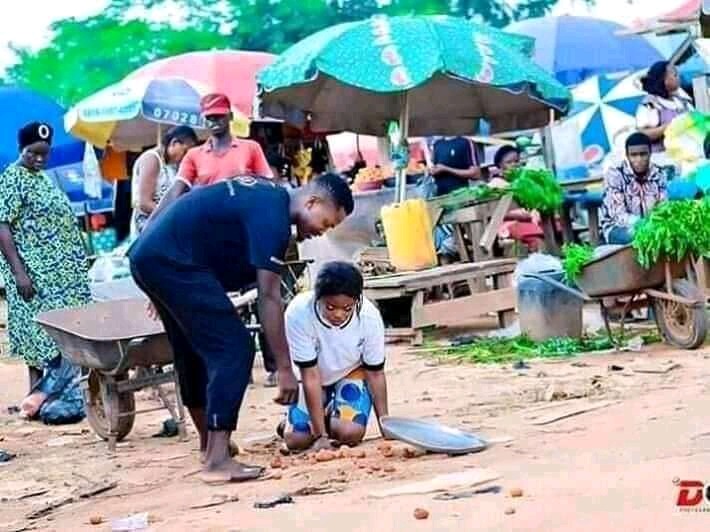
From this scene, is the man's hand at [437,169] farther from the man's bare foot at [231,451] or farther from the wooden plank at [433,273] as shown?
the man's bare foot at [231,451]

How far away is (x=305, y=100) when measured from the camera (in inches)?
516

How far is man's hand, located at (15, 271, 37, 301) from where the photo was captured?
27.4 ft

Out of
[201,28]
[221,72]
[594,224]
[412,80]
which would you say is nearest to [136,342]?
[412,80]

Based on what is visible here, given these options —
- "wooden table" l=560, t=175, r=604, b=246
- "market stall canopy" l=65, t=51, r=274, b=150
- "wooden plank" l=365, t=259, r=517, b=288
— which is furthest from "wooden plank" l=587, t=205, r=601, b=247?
"market stall canopy" l=65, t=51, r=274, b=150

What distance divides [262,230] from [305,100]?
7.62 meters

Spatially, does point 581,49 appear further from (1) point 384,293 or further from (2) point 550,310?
(2) point 550,310

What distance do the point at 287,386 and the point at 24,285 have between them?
3.23m

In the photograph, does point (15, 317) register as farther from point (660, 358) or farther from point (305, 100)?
point (305, 100)

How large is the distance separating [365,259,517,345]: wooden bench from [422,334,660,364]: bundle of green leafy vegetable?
63 cm

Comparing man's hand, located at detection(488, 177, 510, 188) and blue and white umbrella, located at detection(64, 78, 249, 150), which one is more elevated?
blue and white umbrella, located at detection(64, 78, 249, 150)

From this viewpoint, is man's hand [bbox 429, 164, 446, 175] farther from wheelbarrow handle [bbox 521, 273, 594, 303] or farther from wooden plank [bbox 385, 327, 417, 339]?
wheelbarrow handle [bbox 521, 273, 594, 303]

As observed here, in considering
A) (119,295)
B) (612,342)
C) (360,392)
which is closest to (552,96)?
(612,342)

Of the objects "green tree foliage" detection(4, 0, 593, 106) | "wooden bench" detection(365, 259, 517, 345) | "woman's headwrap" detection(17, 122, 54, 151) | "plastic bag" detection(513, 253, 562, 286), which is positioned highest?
"green tree foliage" detection(4, 0, 593, 106)

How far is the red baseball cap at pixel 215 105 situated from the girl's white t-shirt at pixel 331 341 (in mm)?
2538
